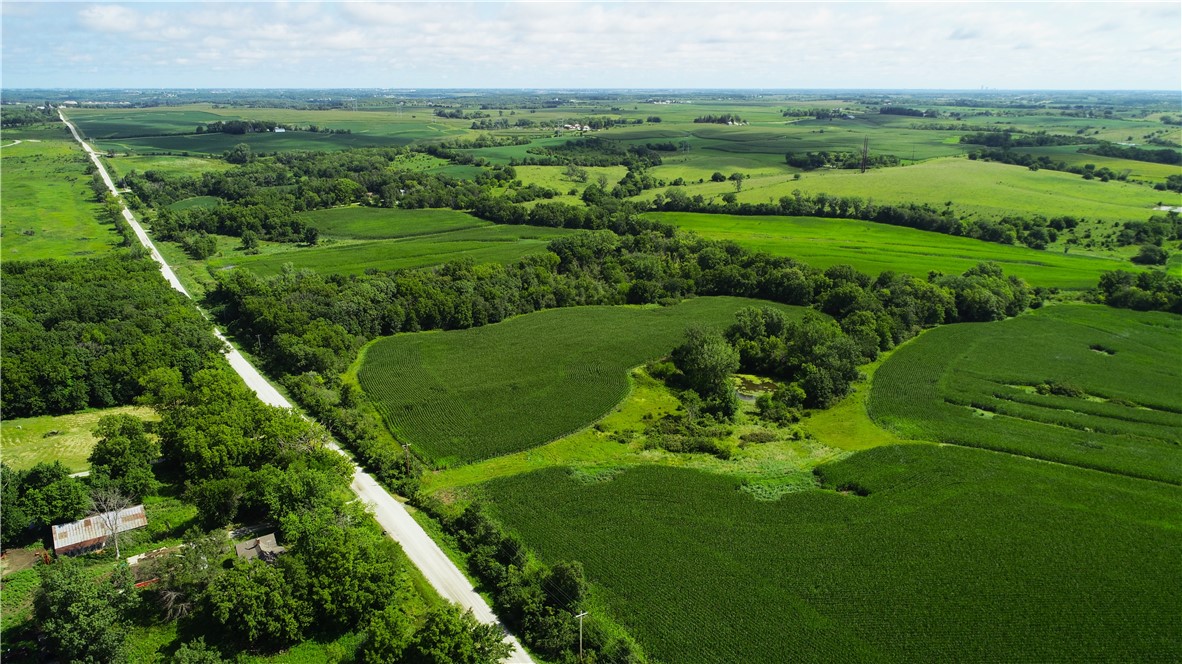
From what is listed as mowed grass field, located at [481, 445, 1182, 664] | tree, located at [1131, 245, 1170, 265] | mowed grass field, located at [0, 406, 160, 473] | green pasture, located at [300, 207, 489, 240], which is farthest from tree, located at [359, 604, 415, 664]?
tree, located at [1131, 245, 1170, 265]

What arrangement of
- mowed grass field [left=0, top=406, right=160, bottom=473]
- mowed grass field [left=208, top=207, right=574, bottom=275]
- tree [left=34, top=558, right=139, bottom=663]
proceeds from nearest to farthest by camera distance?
tree [left=34, top=558, right=139, bottom=663], mowed grass field [left=0, top=406, right=160, bottom=473], mowed grass field [left=208, top=207, right=574, bottom=275]

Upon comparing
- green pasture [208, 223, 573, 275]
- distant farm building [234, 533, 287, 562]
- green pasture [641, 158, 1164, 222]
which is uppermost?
green pasture [641, 158, 1164, 222]

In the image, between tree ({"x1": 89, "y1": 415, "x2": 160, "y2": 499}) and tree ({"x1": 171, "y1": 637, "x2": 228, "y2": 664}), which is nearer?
tree ({"x1": 171, "y1": 637, "x2": 228, "y2": 664})

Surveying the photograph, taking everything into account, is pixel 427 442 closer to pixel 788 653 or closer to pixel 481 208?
pixel 788 653

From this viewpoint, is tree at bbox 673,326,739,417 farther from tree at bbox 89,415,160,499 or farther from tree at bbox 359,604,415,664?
tree at bbox 89,415,160,499

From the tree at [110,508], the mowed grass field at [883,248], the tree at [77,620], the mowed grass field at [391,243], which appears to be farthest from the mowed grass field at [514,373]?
the mowed grass field at [391,243]

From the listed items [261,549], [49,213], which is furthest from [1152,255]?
[49,213]

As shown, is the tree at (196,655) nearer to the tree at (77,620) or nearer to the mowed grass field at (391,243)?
the tree at (77,620)
